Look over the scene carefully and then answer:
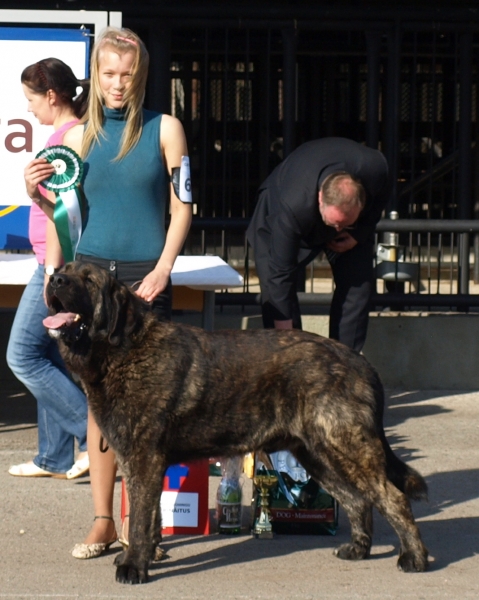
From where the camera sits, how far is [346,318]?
5969 millimetres

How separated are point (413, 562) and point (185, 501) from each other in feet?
3.75

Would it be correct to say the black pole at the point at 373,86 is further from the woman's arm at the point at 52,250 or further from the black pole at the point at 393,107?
the woman's arm at the point at 52,250

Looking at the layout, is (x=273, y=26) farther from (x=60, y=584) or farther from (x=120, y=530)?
(x=60, y=584)

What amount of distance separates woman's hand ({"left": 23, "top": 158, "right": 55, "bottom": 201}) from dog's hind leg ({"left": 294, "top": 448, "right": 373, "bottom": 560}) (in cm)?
165

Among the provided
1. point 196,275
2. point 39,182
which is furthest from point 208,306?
point 39,182

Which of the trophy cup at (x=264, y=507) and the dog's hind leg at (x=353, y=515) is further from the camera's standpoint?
the trophy cup at (x=264, y=507)

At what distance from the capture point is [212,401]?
4648 millimetres

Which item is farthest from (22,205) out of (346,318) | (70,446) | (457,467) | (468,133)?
(468,133)

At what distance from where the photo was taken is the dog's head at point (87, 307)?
4.36 metres

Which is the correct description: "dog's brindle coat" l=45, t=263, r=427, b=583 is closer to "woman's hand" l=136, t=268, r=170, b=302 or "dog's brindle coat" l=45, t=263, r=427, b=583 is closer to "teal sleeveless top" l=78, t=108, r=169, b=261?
"woman's hand" l=136, t=268, r=170, b=302

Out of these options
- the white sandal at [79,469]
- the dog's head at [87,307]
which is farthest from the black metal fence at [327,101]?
the dog's head at [87,307]

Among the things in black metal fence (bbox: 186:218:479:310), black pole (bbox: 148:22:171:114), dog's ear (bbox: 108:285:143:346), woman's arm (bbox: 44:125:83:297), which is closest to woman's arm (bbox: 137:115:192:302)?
dog's ear (bbox: 108:285:143:346)

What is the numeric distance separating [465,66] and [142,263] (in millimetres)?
5719

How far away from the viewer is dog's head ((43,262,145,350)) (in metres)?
4.36
